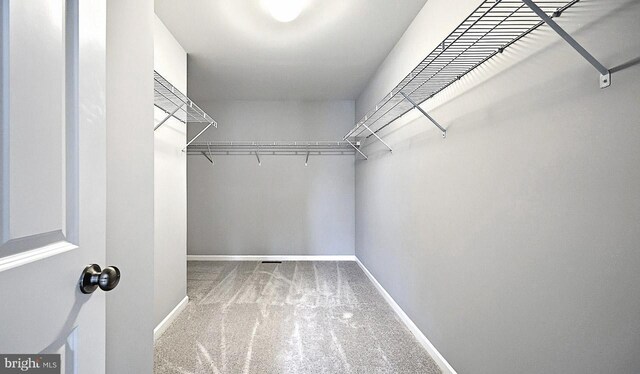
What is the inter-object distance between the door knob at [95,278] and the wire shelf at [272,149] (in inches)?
166

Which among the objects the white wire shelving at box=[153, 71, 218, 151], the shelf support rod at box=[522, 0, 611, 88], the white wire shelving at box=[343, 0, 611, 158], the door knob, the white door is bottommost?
the door knob

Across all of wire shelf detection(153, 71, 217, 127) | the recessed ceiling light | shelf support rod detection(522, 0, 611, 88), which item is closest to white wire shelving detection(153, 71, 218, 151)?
wire shelf detection(153, 71, 217, 127)

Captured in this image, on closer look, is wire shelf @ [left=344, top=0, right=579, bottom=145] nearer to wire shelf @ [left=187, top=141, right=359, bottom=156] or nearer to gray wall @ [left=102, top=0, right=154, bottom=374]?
gray wall @ [left=102, top=0, right=154, bottom=374]

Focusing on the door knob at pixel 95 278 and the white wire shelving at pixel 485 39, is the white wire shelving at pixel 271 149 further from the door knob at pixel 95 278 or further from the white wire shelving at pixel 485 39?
the door knob at pixel 95 278

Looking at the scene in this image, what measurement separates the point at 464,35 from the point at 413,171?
1318mm

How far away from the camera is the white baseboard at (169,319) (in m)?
2.45

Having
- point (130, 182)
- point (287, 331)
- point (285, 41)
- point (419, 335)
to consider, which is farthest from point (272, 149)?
point (130, 182)

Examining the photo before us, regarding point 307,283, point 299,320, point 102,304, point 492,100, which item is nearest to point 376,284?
point 307,283

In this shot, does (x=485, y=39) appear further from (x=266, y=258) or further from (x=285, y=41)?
(x=266, y=258)

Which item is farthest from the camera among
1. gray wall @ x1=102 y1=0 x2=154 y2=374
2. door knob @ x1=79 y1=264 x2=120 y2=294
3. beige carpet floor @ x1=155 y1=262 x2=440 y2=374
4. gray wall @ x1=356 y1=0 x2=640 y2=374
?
beige carpet floor @ x1=155 y1=262 x2=440 y2=374

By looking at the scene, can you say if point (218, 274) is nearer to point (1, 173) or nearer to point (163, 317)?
point (163, 317)

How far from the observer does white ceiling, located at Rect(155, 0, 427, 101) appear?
2.40 meters

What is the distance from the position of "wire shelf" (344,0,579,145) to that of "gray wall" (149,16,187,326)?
70.3 inches

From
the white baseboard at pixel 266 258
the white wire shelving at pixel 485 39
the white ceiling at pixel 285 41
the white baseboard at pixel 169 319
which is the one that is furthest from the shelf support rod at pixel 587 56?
the white baseboard at pixel 266 258
